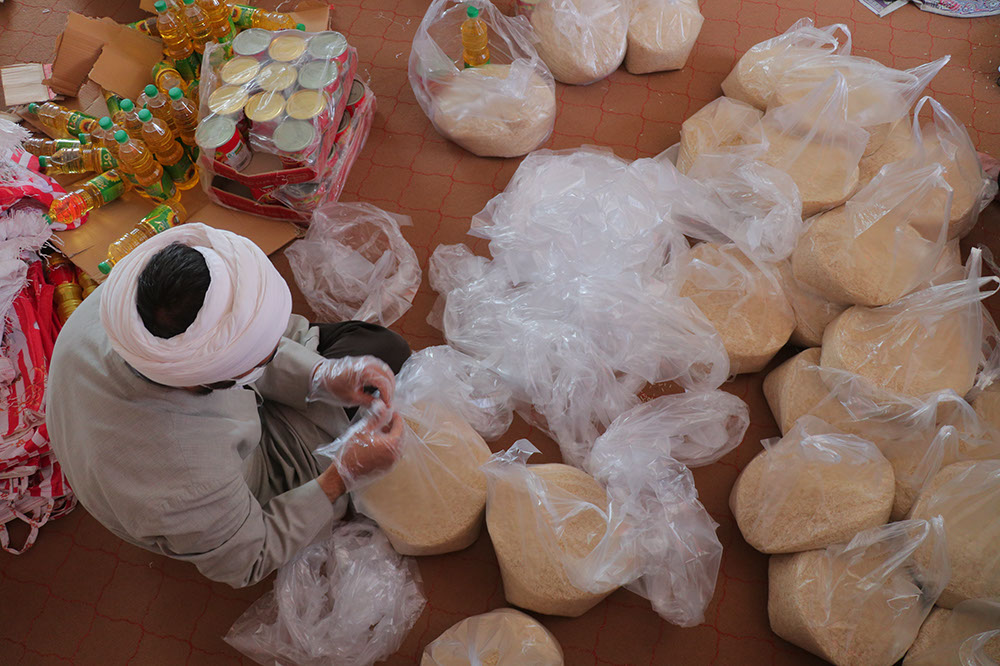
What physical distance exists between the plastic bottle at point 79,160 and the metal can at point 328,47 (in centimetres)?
60

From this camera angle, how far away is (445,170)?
208cm

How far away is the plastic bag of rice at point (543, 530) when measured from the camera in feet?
4.35

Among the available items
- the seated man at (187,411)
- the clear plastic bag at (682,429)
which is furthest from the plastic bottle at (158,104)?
the clear plastic bag at (682,429)

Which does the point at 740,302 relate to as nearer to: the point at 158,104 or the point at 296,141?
the point at 296,141

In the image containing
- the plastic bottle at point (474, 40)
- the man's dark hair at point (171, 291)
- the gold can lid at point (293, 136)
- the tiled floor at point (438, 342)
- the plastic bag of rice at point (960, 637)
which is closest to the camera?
the man's dark hair at point (171, 291)

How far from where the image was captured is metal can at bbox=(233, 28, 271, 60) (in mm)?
1916

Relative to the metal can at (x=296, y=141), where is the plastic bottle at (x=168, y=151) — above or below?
below

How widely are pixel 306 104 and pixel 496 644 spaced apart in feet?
4.28

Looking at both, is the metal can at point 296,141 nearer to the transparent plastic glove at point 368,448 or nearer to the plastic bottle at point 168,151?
the plastic bottle at point 168,151

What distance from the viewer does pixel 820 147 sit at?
1753 mm

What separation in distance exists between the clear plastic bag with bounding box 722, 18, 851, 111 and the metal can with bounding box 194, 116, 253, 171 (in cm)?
132

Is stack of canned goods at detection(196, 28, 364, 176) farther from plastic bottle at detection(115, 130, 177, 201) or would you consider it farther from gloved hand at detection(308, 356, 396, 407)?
gloved hand at detection(308, 356, 396, 407)

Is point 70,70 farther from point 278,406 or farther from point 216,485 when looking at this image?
point 216,485

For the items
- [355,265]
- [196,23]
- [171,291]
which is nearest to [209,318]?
[171,291]
